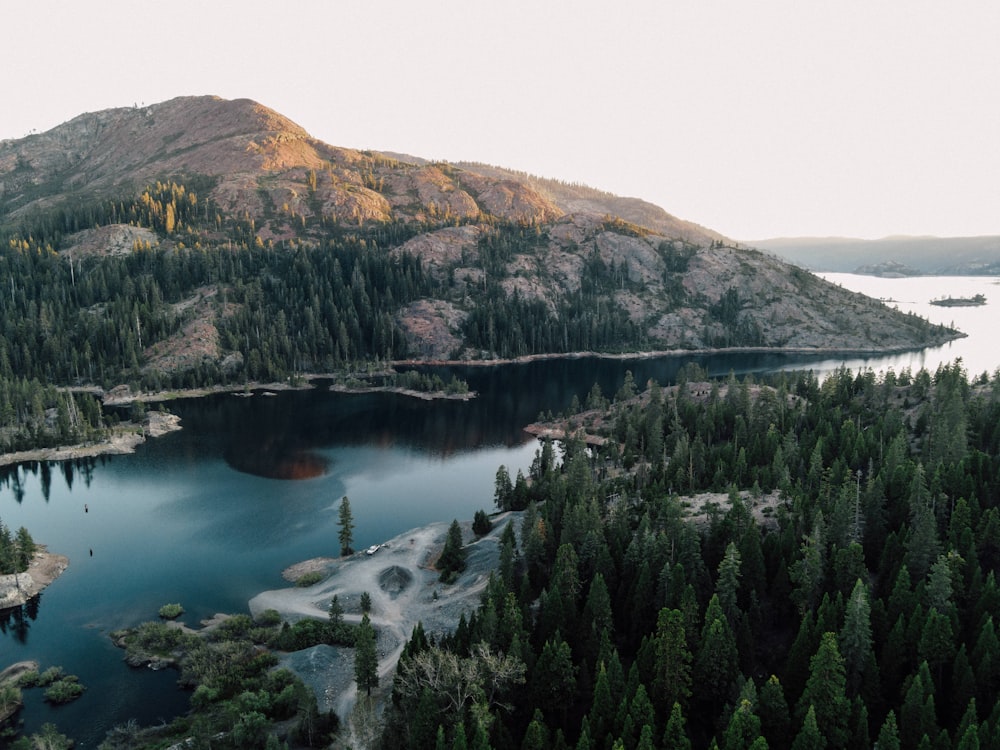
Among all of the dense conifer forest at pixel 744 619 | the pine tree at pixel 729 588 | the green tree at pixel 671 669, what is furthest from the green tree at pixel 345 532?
the green tree at pixel 671 669

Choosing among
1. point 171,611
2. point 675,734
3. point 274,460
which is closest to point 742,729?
point 675,734

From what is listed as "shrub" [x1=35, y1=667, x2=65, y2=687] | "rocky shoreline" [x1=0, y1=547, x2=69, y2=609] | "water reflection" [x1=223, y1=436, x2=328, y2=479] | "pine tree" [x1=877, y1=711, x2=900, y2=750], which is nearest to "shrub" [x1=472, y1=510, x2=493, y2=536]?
"water reflection" [x1=223, y1=436, x2=328, y2=479]

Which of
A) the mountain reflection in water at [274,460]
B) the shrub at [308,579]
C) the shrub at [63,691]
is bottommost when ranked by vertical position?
A: the shrub at [63,691]

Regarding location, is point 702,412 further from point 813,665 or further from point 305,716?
point 305,716

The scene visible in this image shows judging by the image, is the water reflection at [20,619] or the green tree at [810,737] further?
the water reflection at [20,619]

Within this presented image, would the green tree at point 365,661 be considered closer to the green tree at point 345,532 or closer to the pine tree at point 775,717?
Result: the pine tree at point 775,717

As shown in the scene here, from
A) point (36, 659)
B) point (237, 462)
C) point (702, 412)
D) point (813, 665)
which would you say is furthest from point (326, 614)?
point (702, 412)

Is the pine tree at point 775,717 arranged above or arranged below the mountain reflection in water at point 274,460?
below
